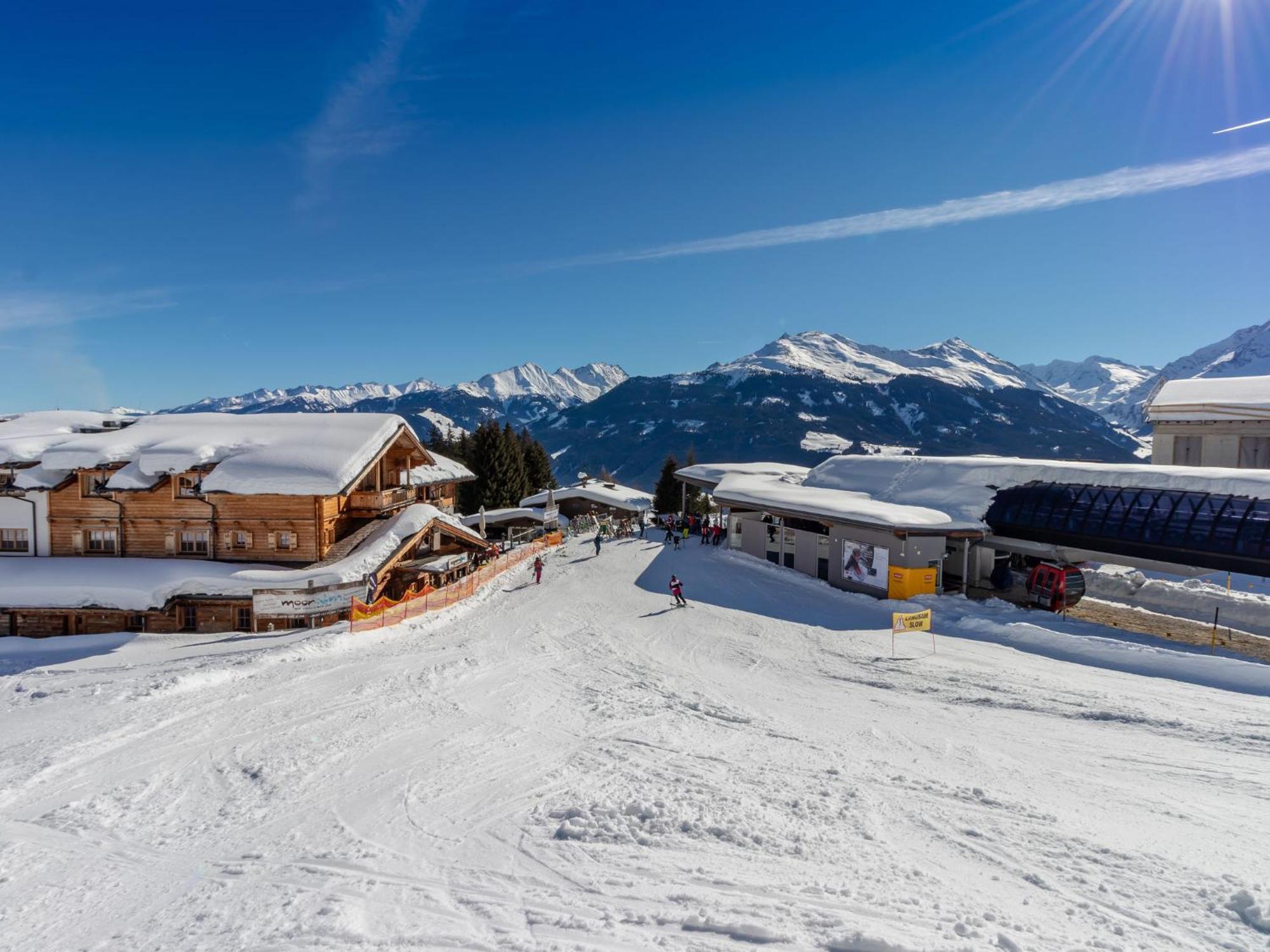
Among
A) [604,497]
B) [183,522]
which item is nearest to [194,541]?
[183,522]

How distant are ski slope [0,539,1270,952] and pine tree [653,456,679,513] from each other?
4980 centimetres

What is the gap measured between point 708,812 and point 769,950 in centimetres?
254

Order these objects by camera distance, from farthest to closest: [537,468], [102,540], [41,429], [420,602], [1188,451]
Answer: [537,468]
[1188,451]
[41,429]
[102,540]
[420,602]

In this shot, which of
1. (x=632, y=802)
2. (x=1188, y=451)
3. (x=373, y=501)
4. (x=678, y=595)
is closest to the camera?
(x=632, y=802)

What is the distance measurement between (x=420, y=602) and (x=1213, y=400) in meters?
49.6

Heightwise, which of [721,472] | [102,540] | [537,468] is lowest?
[102,540]

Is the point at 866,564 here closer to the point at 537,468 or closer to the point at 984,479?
the point at 984,479

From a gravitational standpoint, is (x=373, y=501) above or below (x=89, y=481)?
below

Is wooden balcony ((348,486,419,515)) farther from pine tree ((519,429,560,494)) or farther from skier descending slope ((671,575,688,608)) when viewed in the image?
pine tree ((519,429,560,494))

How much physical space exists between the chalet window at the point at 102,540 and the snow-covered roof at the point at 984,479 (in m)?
35.3

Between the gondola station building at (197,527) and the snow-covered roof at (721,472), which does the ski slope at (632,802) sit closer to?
the gondola station building at (197,527)

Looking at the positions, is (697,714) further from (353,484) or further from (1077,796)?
(353,484)

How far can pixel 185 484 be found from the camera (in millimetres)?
24344

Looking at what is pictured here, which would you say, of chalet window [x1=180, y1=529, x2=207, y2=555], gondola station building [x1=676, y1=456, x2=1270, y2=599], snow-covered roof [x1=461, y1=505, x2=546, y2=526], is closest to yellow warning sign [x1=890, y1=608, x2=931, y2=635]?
gondola station building [x1=676, y1=456, x2=1270, y2=599]
